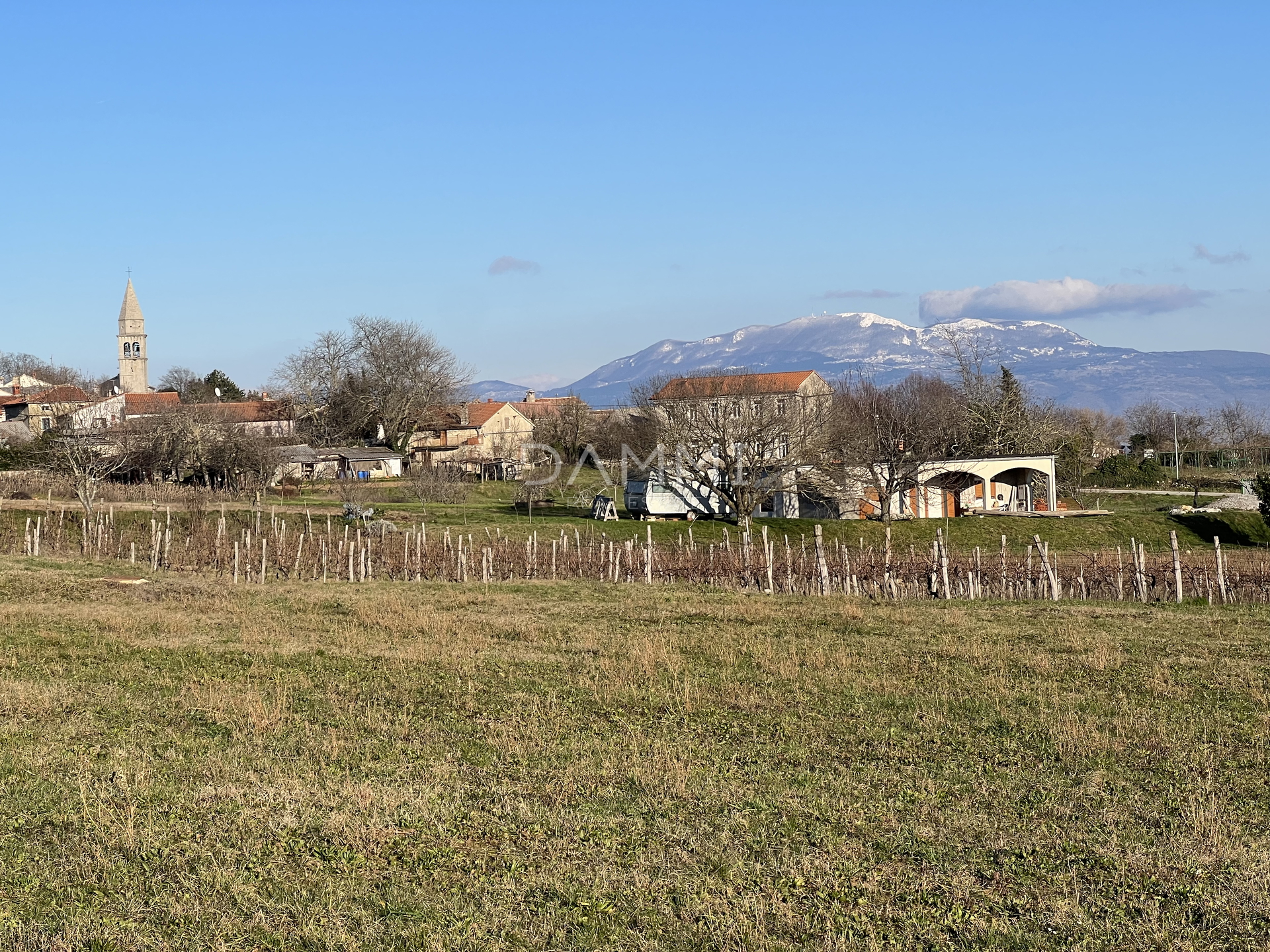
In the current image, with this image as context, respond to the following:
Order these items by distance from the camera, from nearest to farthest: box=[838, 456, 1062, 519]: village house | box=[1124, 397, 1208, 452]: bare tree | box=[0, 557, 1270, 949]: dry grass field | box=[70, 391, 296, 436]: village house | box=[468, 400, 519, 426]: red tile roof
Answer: box=[0, 557, 1270, 949]: dry grass field → box=[838, 456, 1062, 519]: village house → box=[70, 391, 296, 436]: village house → box=[1124, 397, 1208, 452]: bare tree → box=[468, 400, 519, 426]: red tile roof

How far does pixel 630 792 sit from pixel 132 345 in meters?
124

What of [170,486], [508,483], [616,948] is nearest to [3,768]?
[616,948]

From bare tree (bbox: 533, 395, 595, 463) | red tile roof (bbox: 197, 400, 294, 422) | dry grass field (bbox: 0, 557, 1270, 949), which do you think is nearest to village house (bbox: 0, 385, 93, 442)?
red tile roof (bbox: 197, 400, 294, 422)

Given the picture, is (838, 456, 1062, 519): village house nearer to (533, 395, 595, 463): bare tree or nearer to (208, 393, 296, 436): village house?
(533, 395, 595, 463): bare tree

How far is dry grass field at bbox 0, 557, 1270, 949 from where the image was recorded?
632 centimetres

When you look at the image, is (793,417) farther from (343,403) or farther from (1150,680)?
(343,403)

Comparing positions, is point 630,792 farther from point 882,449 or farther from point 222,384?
point 222,384

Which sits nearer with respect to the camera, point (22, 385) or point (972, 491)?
point (972, 491)

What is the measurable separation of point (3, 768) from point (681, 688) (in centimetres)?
644

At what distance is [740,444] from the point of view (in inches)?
1673

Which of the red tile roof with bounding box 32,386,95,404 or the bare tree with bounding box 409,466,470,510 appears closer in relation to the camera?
the bare tree with bounding box 409,466,470,510

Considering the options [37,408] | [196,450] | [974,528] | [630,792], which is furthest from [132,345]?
[630,792]

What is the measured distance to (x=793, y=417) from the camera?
4338 centimetres

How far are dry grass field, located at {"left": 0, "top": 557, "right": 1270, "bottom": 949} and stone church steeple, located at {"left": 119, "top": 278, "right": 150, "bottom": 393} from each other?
109660 millimetres
